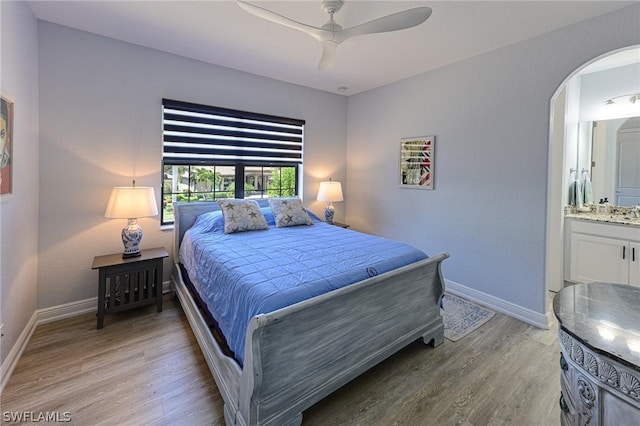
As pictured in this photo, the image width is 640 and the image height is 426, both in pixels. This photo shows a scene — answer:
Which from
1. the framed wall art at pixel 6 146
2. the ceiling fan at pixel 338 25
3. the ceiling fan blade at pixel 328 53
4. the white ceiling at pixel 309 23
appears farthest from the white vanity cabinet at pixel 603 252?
the framed wall art at pixel 6 146

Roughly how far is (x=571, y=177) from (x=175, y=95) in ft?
15.7

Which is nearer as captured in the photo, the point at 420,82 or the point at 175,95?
the point at 175,95

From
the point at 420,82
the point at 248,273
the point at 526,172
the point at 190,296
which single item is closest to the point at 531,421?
the point at 248,273

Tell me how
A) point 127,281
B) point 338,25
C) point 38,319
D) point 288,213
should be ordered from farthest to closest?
1. point 288,213
2. point 127,281
3. point 38,319
4. point 338,25

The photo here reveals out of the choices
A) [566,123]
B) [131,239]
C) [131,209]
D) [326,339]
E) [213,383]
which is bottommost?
[213,383]

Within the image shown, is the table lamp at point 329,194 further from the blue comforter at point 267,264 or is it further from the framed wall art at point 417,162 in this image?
the blue comforter at point 267,264

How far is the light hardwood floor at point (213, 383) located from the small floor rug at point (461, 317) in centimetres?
10

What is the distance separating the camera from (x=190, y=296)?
2518mm

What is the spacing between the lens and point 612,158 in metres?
3.27

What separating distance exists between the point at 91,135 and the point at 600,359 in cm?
377

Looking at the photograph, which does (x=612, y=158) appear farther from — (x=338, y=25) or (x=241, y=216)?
(x=241, y=216)

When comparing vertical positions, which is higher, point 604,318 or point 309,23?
point 309,23

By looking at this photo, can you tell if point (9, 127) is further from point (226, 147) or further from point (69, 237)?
point (226, 147)

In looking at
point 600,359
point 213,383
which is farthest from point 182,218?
point 600,359
